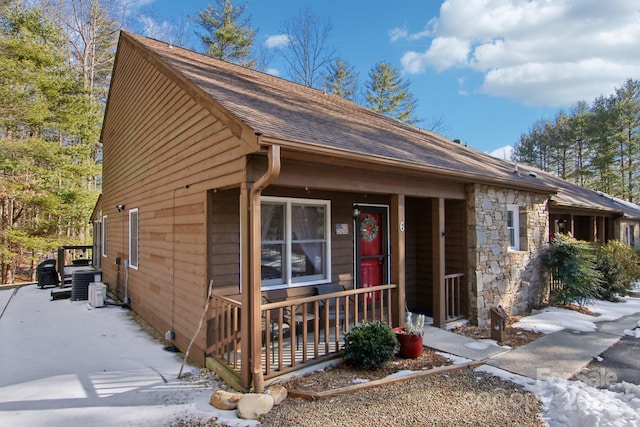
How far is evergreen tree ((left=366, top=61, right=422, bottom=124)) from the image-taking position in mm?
22156

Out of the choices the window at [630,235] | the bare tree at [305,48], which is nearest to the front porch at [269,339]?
the window at [630,235]

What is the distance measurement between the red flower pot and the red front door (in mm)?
1891

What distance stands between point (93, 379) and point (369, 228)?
4.74 meters

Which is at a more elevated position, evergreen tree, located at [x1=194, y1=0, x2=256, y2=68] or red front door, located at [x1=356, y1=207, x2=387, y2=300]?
evergreen tree, located at [x1=194, y1=0, x2=256, y2=68]

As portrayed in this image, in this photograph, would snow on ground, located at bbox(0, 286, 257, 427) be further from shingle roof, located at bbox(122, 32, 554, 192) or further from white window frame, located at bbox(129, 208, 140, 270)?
shingle roof, located at bbox(122, 32, 554, 192)

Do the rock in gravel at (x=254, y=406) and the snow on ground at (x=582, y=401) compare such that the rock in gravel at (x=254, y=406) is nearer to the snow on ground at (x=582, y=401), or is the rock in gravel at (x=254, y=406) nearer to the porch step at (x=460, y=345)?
the snow on ground at (x=582, y=401)

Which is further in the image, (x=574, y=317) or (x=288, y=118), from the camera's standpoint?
(x=574, y=317)

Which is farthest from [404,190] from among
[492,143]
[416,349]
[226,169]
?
[492,143]

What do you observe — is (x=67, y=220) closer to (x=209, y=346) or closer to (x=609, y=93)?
(x=209, y=346)

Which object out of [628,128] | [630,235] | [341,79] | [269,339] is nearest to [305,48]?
[341,79]

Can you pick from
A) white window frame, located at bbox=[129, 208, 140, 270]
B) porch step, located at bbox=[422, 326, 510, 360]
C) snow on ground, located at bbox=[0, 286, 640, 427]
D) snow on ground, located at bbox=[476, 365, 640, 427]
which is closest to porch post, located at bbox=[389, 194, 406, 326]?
porch step, located at bbox=[422, 326, 510, 360]

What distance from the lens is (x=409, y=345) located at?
480cm

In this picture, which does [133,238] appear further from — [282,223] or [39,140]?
[39,140]

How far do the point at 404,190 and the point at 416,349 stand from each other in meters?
2.21
